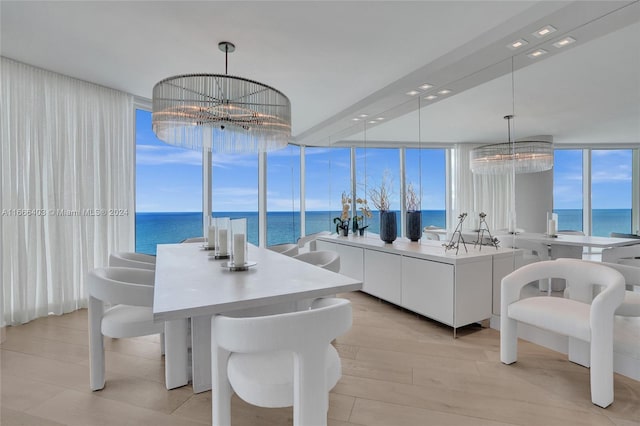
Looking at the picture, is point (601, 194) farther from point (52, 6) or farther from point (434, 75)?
point (52, 6)

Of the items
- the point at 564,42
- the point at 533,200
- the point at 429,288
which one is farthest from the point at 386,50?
the point at 429,288

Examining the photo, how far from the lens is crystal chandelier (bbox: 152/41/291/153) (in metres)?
2.39

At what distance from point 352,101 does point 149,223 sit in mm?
16905

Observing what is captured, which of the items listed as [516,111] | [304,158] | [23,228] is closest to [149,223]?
[304,158]

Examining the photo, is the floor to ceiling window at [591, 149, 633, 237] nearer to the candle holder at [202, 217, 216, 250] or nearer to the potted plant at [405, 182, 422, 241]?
the potted plant at [405, 182, 422, 241]

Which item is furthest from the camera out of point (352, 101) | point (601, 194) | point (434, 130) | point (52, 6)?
point (352, 101)

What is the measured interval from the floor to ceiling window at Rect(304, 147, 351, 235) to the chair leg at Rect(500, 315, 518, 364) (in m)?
3.29

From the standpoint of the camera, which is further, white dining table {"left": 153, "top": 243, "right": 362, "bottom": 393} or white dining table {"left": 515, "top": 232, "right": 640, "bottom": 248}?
white dining table {"left": 515, "top": 232, "right": 640, "bottom": 248}

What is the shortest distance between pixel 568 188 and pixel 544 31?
4.16ft

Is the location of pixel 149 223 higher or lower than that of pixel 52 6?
lower

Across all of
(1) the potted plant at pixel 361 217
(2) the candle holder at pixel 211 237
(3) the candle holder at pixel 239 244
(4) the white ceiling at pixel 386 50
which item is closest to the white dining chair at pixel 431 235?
(1) the potted plant at pixel 361 217

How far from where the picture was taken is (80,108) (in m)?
3.65

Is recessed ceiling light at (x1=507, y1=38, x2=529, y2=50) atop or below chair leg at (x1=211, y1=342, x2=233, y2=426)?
atop

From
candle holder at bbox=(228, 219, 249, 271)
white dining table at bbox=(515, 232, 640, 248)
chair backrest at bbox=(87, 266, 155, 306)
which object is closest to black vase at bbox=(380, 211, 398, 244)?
white dining table at bbox=(515, 232, 640, 248)
